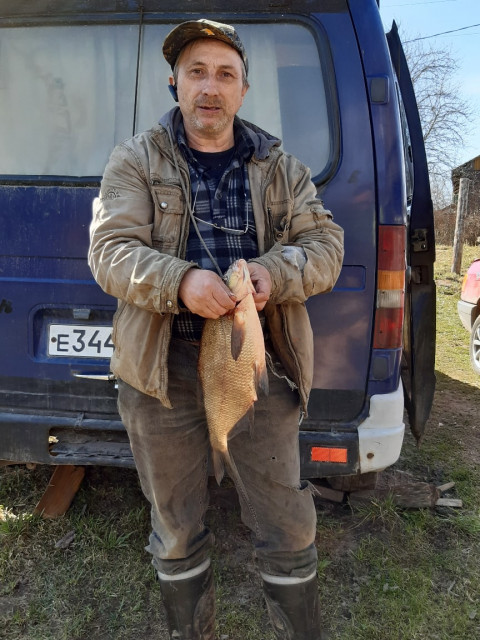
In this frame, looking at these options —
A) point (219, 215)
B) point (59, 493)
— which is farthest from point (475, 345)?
point (219, 215)

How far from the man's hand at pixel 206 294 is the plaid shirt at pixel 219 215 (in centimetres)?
24

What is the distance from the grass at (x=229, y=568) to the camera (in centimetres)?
251

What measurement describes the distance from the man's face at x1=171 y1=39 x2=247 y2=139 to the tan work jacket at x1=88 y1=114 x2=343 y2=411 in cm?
13

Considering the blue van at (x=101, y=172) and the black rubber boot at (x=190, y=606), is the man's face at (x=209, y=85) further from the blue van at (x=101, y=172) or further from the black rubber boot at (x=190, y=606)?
the black rubber boot at (x=190, y=606)

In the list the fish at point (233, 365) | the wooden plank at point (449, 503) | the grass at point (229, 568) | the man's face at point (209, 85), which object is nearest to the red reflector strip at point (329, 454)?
the grass at point (229, 568)

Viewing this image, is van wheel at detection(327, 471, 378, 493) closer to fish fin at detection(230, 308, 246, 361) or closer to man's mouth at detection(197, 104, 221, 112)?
fish fin at detection(230, 308, 246, 361)

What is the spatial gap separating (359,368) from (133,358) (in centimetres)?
116

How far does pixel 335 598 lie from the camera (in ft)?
8.82

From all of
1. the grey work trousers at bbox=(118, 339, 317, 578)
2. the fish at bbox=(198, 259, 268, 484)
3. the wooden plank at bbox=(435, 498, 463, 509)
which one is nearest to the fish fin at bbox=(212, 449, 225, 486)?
the fish at bbox=(198, 259, 268, 484)

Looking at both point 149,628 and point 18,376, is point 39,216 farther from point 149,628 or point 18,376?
point 149,628

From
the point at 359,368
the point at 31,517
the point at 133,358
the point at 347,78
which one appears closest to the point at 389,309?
the point at 359,368

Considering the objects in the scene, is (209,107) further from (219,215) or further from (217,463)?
(217,463)

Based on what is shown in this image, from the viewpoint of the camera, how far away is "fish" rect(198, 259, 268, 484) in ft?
5.35

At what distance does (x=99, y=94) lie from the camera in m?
2.66
